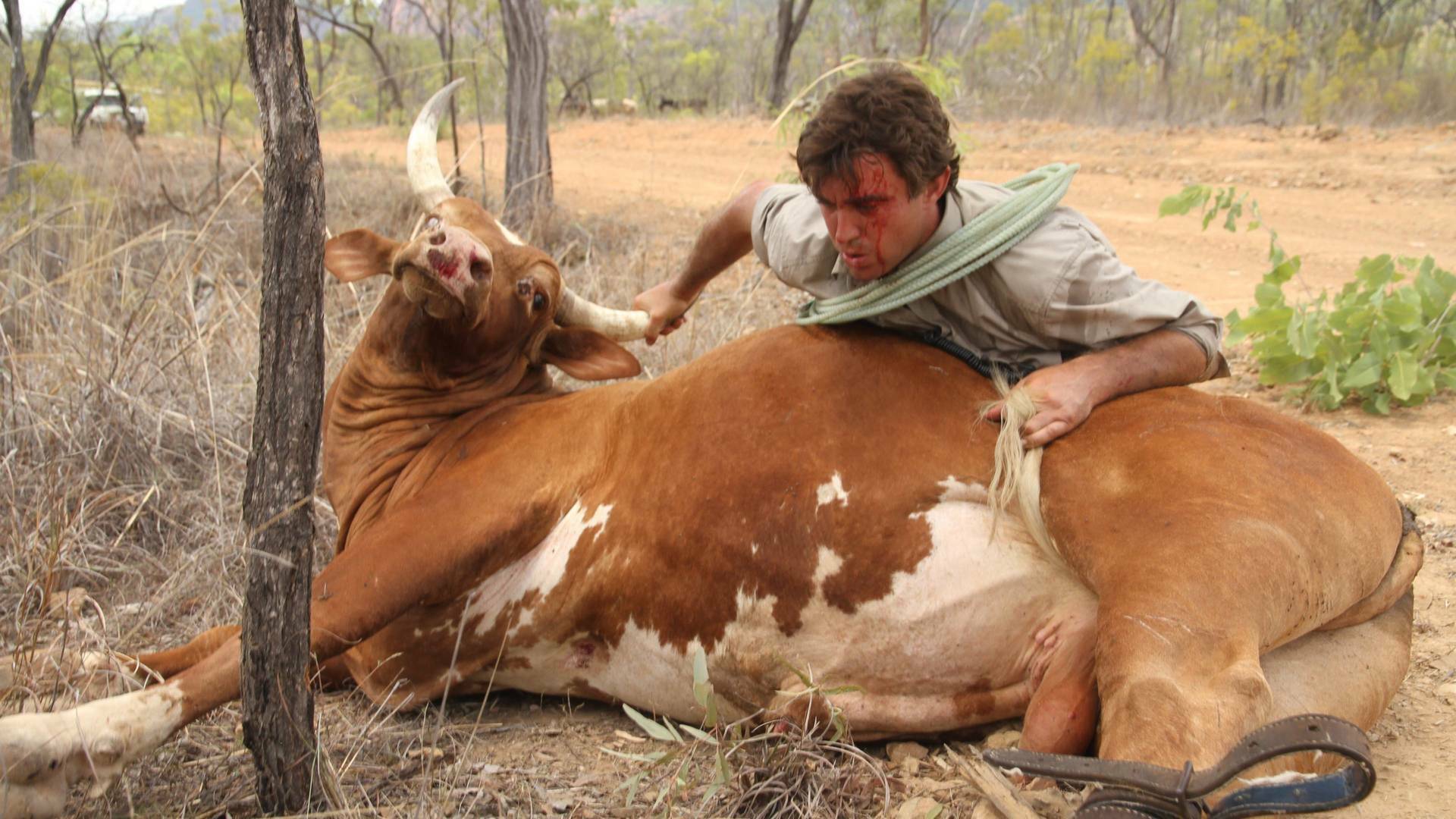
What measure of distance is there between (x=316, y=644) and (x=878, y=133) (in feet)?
6.37

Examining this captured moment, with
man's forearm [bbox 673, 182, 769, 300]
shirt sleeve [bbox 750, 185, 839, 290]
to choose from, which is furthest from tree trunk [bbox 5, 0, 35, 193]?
shirt sleeve [bbox 750, 185, 839, 290]

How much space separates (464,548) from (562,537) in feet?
0.92

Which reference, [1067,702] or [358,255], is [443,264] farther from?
[1067,702]

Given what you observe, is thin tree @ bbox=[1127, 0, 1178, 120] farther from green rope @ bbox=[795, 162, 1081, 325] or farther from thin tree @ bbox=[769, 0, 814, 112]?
green rope @ bbox=[795, 162, 1081, 325]

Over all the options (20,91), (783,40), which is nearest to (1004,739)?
(20,91)

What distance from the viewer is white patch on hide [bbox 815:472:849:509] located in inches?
122

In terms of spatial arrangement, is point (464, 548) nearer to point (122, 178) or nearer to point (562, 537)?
point (562, 537)

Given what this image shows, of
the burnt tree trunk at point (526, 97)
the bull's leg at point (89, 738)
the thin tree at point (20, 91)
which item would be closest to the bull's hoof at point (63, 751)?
the bull's leg at point (89, 738)

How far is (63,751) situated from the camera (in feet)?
8.62

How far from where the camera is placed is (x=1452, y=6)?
20250 mm

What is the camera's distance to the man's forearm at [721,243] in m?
3.94

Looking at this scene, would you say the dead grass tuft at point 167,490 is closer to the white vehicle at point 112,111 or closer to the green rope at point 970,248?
the green rope at point 970,248

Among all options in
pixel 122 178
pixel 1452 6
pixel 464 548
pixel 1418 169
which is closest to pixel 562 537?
pixel 464 548

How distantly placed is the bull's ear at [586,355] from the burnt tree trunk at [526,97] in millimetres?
4497
